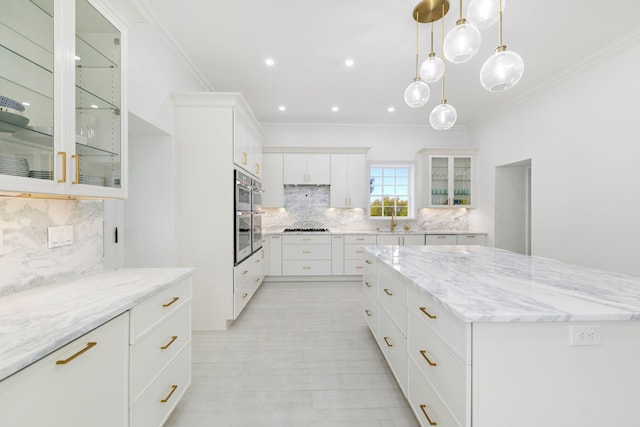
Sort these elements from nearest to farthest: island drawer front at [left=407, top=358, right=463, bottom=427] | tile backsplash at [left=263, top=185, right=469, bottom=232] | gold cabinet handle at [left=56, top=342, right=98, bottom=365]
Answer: gold cabinet handle at [left=56, top=342, right=98, bottom=365] < island drawer front at [left=407, top=358, right=463, bottom=427] < tile backsplash at [left=263, top=185, right=469, bottom=232]

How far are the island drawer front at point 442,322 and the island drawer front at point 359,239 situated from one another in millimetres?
3347

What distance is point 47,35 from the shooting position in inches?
47.3

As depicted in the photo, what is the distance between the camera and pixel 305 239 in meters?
4.93

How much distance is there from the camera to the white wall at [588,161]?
2711 millimetres

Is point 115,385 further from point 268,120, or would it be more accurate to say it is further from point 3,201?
point 268,120

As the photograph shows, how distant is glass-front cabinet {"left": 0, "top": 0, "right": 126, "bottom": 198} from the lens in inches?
42.5

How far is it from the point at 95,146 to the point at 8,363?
1.12m

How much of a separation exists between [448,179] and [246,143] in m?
3.88

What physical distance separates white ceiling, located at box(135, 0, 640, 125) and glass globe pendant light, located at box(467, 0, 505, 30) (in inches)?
35.5

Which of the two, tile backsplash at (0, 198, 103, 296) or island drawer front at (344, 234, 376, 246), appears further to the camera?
island drawer front at (344, 234, 376, 246)

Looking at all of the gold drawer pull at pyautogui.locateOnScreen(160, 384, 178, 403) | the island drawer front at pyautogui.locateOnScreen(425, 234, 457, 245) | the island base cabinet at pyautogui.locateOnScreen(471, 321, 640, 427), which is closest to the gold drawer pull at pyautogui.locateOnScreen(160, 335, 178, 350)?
the gold drawer pull at pyautogui.locateOnScreen(160, 384, 178, 403)

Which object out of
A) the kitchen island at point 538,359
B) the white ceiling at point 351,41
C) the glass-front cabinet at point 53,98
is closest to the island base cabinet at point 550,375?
the kitchen island at point 538,359

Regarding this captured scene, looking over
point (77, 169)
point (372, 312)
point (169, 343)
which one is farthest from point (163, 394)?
point (372, 312)

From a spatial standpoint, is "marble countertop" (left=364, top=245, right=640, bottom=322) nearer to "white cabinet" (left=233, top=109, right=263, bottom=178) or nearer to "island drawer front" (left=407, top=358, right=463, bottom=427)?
"island drawer front" (left=407, top=358, right=463, bottom=427)
